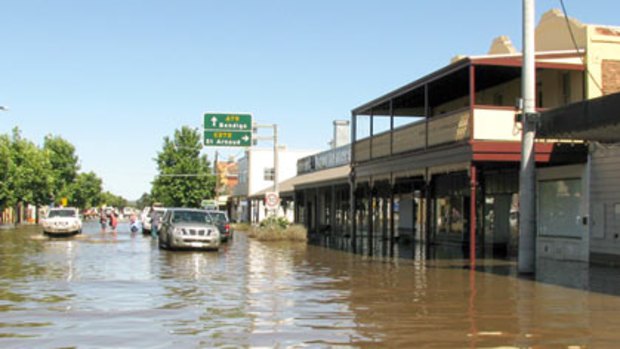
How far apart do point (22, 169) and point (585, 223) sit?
59852 mm

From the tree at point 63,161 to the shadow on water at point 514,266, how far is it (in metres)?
73.5

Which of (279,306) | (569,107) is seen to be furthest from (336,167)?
(279,306)

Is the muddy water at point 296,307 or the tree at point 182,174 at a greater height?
the tree at point 182,174

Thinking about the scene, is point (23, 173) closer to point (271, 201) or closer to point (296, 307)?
point (271, 201)

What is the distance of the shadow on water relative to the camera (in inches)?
639

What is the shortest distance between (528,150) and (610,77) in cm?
548

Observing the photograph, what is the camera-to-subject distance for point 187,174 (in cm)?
8856

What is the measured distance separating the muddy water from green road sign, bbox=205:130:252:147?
19139 mm

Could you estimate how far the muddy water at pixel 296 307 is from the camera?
933cm

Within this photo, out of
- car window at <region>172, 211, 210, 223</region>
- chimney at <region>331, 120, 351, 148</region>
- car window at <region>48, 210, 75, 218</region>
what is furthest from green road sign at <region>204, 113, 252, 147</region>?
chimney at <region>331, 120, 351, 148</region>

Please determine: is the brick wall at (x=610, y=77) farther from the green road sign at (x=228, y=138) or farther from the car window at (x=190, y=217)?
the green road sign at (x=228, y=138)

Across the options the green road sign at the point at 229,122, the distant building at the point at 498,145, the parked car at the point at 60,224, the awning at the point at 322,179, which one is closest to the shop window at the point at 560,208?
the distant building at the point at 498,145

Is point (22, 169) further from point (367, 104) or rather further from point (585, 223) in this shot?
point (585, 223)

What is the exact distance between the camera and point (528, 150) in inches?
734
